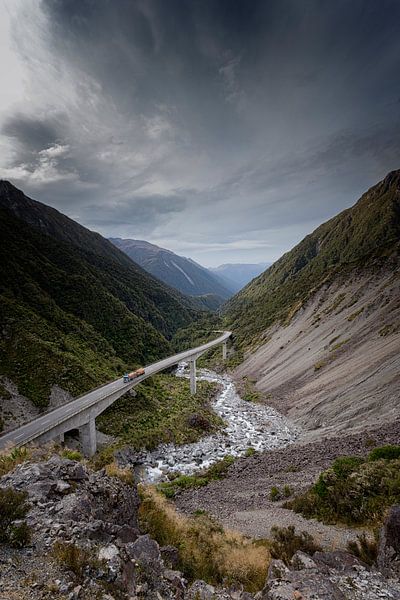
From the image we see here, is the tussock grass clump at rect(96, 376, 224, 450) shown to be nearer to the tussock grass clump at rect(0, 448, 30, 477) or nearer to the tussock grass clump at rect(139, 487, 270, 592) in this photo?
the tussock grass clump at rect(139, 487, 270, 592)

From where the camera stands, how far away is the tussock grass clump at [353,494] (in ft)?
46.1

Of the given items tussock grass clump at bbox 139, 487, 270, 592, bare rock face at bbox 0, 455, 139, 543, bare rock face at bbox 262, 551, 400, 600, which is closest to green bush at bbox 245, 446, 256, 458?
tussock grass clump at bbox 139, 487, 270, 592

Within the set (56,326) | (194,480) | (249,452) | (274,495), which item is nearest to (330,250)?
(56,326)

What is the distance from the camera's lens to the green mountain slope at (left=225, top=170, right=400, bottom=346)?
333ft

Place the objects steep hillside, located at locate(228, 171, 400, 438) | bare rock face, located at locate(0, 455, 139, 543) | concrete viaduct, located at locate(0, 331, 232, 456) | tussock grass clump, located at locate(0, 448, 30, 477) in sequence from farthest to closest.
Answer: steep hillside, located at locate(228, 171, 400, 438)
concrete viaduct, located at locate(0, 331, 232, 456)
tussock grass clump, located at locate(0, 448, 30, 477)
bare rock face, located at locate(0, 455, 139, 543)

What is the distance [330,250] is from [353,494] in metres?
138

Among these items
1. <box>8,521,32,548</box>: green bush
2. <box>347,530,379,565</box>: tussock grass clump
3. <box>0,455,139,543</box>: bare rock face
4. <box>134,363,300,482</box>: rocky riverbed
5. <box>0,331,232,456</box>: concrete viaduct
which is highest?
<box>8,521,32,548</box>: green bush

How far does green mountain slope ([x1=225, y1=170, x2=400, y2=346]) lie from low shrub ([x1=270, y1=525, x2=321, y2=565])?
226 ft

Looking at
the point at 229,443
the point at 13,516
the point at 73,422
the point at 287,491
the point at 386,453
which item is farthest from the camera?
the point at 229,443

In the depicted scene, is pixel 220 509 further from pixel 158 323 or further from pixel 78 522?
pixel 158 323

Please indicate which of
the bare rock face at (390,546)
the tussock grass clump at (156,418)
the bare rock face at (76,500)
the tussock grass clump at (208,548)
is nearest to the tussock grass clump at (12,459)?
the bare rock face at (76,500)

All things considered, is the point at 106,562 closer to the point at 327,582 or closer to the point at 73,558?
the point at 73,558

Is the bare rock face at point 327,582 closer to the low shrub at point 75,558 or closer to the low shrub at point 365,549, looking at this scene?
the low shrub at point 365,549

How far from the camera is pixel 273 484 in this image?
68.9 feet
